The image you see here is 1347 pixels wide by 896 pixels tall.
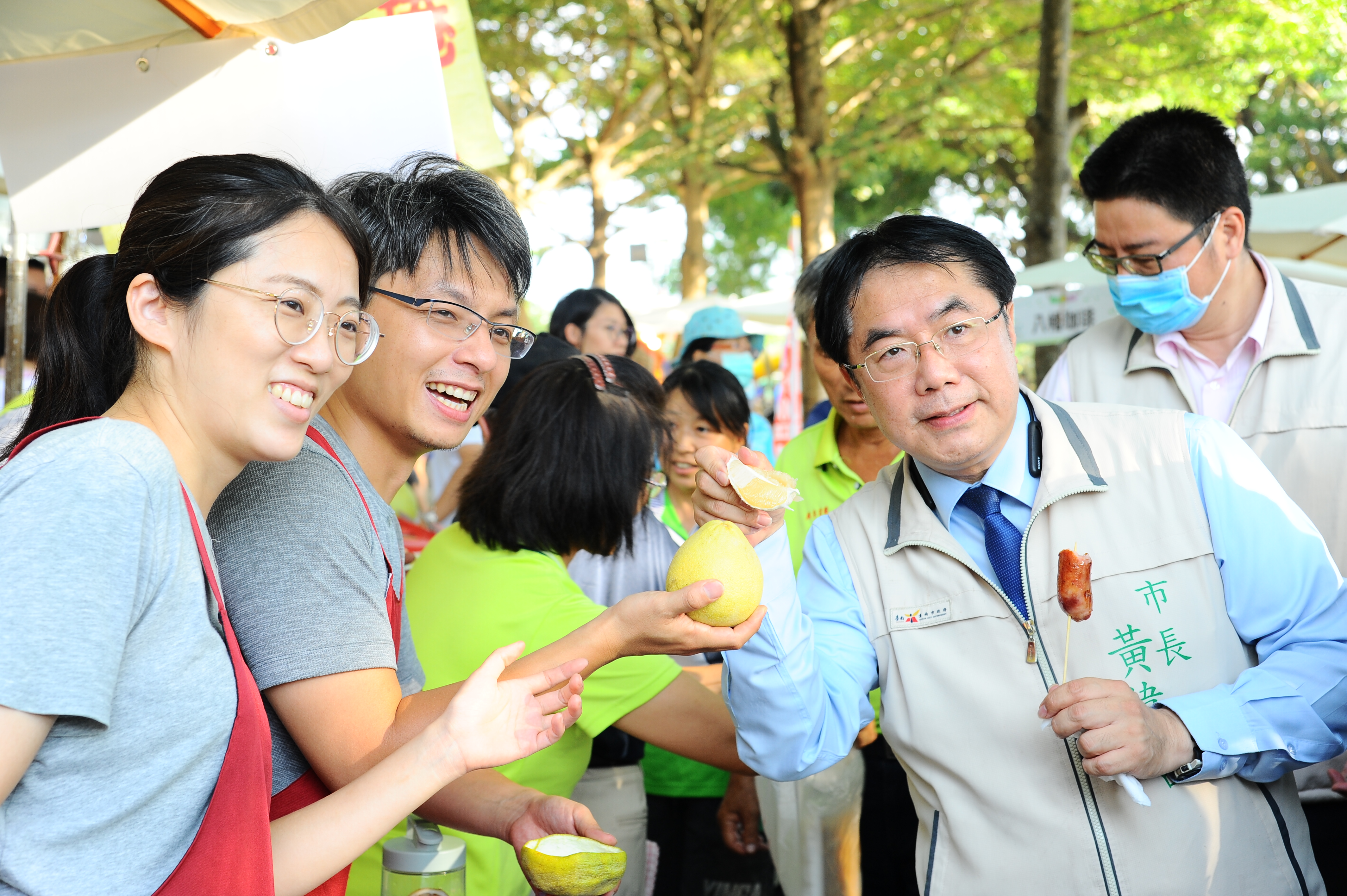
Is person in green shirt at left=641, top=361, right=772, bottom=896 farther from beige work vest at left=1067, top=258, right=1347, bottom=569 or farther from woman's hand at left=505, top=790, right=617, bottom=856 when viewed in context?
beige work vest at left=1067, top=258, right=1347, bottom=569

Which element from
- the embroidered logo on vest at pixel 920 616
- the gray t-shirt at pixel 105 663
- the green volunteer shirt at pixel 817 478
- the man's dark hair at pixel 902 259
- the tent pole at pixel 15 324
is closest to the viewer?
the gray t-shirt at pixel 105 663

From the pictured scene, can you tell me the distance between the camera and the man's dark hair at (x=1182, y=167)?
11.6 feet

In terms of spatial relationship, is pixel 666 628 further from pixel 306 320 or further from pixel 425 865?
pixel 306 320

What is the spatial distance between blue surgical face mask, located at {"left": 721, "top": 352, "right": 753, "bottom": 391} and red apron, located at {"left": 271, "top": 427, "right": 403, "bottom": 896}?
4246 mm

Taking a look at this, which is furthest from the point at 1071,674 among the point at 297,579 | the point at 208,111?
the point at 208,111

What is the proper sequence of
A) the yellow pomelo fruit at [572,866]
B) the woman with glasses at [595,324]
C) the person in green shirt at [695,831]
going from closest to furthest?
the yellow pomelo fruit at [572,866] → the person in green shirt at [695,831] → the woman with glasses at [595,324]

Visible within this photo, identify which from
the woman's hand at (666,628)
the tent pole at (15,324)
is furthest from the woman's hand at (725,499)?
the tent pole at (15,324)

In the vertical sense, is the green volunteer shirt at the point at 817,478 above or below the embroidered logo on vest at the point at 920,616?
above

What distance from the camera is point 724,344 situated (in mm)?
6551

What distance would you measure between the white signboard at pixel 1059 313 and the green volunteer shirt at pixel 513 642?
7506 mm

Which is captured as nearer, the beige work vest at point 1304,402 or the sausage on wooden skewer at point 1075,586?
the sausage on wooden skewer at point 1075,586

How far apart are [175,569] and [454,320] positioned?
1.01m

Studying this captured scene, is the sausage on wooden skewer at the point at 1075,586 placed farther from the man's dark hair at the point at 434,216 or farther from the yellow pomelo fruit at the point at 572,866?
the man's dark hair at the point at 434,216

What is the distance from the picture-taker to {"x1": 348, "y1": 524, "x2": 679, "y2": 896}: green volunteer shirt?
2553 millimetres
